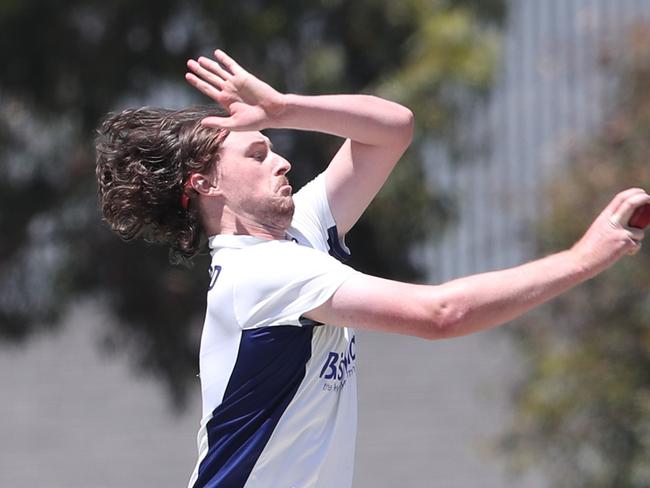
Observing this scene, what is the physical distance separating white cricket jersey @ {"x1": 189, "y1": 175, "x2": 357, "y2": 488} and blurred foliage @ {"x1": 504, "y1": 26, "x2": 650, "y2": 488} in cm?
409

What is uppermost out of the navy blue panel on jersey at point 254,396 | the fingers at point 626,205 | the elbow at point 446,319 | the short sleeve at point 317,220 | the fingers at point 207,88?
the fingers at point 207,88

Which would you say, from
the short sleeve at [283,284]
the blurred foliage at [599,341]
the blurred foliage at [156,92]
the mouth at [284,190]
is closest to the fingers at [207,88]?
the mouth at [284,190]

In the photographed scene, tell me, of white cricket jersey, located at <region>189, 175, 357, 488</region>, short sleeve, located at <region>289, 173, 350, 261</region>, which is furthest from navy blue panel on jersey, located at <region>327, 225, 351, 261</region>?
white cricket jersey, located at <region>189, 175, 357, 488</region>

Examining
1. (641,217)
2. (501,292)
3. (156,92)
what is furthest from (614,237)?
(156,92)

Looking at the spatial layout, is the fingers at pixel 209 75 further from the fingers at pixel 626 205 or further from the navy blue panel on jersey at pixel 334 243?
the fingers at pixel 626 205

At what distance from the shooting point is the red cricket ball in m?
2.54

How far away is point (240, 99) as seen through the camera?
2.87 m

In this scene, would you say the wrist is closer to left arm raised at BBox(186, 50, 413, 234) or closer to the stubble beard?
left arm raised at BBox(186, 50, 413, 234)

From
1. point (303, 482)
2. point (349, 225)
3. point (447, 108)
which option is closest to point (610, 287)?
point (447, 108)

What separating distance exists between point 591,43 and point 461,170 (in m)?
1.11

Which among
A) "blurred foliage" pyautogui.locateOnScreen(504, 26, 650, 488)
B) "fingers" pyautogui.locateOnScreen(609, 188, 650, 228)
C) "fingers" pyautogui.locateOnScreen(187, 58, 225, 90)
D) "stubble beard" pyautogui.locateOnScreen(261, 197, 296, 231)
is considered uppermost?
"fingers" pyautogui.locateOnScreen(187, 58, 225, 90)

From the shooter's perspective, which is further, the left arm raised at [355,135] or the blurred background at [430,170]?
the blurred background at [430,170]

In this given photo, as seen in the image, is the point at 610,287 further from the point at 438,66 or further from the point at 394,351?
the point at 394,351

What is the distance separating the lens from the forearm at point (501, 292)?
2568mm
